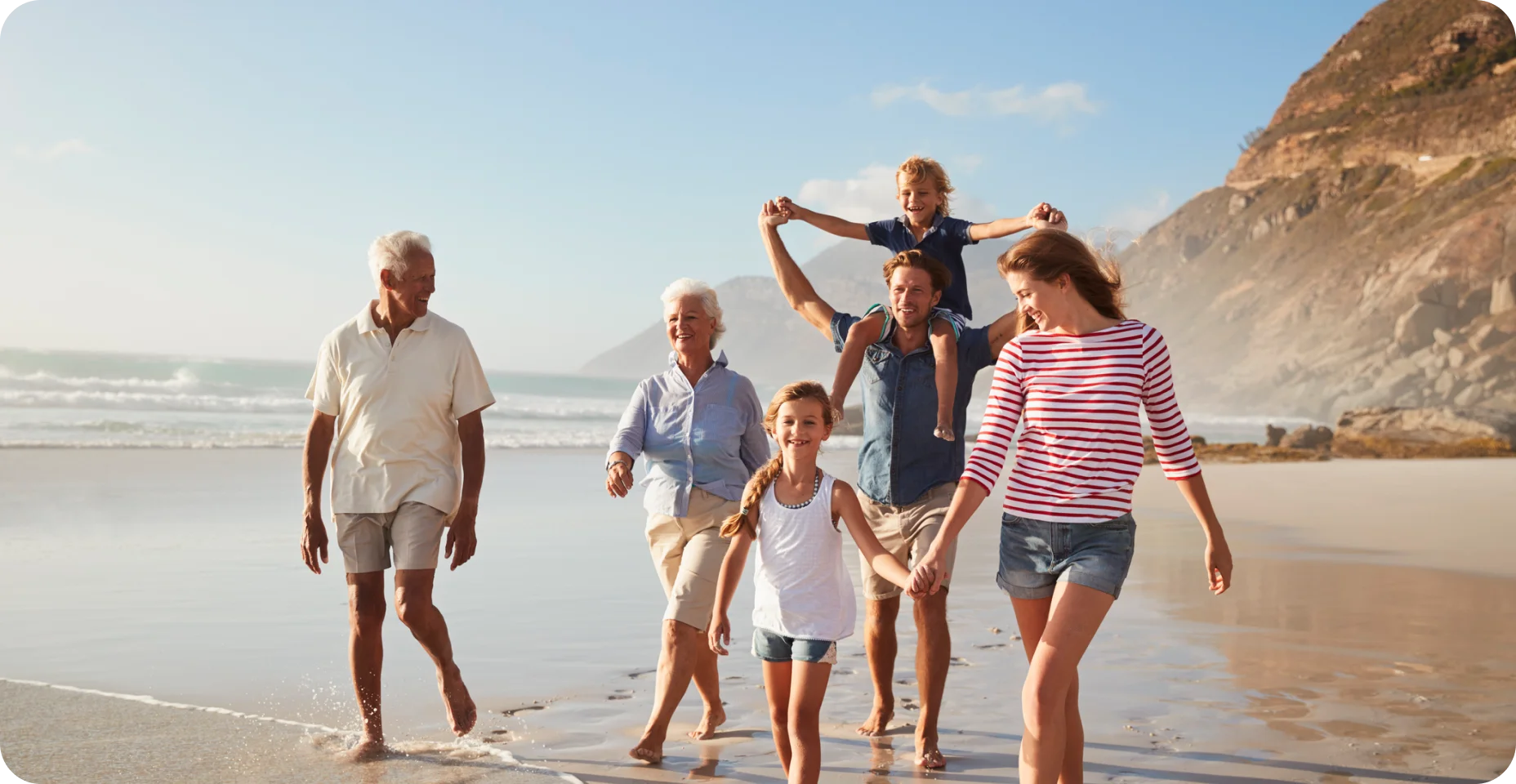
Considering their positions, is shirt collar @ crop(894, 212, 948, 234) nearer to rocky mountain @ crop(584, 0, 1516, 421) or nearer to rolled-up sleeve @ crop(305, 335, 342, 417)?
rolled-up sleeve @ crop(305, 335, 342, 417)

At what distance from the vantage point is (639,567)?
9.14m

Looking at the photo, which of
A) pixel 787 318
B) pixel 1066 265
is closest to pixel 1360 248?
pixel 787 318

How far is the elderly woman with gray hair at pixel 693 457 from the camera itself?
4891 millimetres

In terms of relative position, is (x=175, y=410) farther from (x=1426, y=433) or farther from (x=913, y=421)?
(x=913, y=421)

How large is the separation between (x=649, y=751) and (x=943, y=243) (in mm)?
2447

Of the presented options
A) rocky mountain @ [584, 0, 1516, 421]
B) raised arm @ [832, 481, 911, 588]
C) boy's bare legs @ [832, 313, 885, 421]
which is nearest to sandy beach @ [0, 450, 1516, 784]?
raised arm @ [832, 481, 911, 588]

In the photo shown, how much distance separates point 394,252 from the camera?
15.5 ft

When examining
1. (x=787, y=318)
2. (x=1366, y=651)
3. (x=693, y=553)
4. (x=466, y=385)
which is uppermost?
(x=787, y=318)

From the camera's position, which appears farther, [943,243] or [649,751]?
[943,243]

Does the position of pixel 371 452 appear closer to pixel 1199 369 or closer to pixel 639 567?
pixel 639 567

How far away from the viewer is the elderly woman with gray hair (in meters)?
4.89

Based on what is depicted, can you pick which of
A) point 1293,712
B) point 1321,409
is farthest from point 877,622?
point 1321,409

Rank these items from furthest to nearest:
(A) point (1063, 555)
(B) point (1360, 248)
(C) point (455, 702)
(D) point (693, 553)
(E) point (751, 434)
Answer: (B) point (1360, 248)
(E) point (751, 434)
(D) point (693, 553)
(C) point (455, 702)
(A) point (1063, 555)

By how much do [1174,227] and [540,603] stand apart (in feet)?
290
